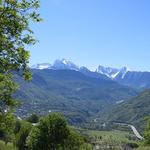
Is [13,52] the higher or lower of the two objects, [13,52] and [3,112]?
the higher

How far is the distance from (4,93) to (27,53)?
2.77 meters

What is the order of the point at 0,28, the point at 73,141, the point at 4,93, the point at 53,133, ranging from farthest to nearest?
the point at 73,141
the point at 53,133
the point at 4,93
the point at 0,28

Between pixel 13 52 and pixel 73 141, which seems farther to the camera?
pixel 73 141

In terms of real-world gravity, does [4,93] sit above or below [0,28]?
below

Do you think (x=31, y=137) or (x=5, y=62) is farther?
(x=31, y=137)

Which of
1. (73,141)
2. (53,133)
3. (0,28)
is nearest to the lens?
(0,28)

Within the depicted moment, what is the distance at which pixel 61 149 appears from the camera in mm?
127625

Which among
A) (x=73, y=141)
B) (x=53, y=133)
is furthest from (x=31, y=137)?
(x=73, y=141)

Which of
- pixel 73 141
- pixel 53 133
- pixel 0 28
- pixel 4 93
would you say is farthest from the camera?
pixel 73 141

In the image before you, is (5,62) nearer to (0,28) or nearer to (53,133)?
(0,28)

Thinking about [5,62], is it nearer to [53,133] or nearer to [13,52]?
[13,52]

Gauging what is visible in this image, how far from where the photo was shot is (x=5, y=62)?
24.5 m

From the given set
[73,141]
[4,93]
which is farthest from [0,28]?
[73,141]

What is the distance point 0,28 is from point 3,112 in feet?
18.0
